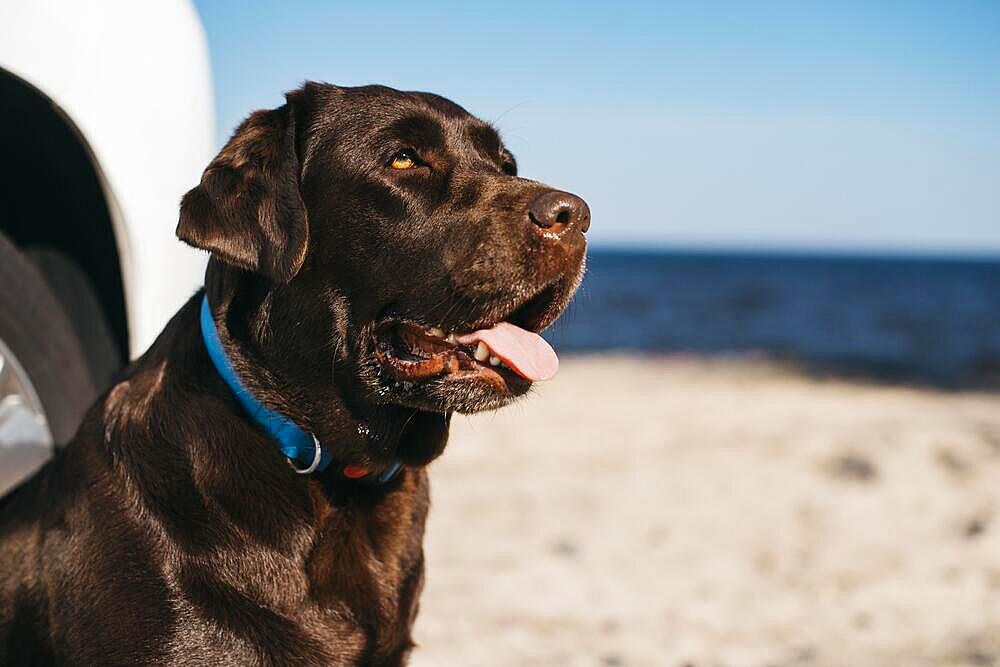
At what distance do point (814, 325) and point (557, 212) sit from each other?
30.0 meters

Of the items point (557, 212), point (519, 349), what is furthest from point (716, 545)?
point (557, 212)

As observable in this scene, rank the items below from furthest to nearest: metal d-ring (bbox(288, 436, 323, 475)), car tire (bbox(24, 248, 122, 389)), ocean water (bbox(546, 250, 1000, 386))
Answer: ocean water (bbox(546, 250, 1000, 386)), car tire (bbox(24, 248, 122, 389)), metal d-ring (bbox(288, 436, 323, 475))

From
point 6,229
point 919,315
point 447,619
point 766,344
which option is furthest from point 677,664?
point 919,315

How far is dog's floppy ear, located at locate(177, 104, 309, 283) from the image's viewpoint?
278 centimetres

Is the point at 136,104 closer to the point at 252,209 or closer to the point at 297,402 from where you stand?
the point at 252,209

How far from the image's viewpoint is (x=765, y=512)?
6.59 m

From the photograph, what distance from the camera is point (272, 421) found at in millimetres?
2891

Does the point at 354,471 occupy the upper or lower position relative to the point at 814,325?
upper

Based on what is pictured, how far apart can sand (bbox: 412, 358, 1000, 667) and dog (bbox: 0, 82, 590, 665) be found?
1.80ft

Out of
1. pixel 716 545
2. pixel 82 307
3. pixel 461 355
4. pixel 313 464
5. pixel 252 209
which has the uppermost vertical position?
pixel 252 209

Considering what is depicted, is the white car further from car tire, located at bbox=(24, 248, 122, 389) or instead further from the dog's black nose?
the dog's black nose

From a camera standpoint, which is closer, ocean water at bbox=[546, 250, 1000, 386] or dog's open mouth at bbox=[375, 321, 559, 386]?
dog's open mouth at bbox=[375, 321, 559, 386]

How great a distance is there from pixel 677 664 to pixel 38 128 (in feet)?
9.43

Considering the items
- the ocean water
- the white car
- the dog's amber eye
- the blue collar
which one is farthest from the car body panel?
the ocean water
